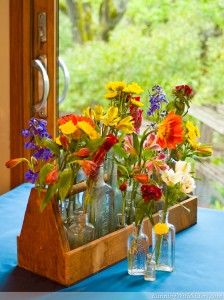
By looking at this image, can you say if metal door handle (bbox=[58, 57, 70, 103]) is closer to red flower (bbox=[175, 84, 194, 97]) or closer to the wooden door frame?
the wooden door frame

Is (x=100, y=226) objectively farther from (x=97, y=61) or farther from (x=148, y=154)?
(x=97, y=61)

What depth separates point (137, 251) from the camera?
3.77ft

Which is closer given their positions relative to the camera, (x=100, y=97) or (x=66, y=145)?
(x=66, y=145)

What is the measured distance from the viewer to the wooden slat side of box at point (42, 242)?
1095mm

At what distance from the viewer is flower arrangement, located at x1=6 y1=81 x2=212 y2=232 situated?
104cm

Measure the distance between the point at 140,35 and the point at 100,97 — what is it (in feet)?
1.20

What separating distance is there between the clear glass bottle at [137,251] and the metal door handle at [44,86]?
1164 mm

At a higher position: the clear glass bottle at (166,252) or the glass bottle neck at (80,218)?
the glass bottle neck at (80,218)

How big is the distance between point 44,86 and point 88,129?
1.20 m

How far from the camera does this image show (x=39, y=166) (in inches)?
46.3

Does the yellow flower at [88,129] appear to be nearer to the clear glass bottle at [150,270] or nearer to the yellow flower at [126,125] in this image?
the yellow flower at [126,125]

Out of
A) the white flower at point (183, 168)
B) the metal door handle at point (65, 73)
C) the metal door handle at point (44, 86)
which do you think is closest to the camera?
the white flower at point (183, 168)

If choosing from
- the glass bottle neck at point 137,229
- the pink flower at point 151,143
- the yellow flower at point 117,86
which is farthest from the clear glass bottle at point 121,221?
the yellow flower at point 117,86

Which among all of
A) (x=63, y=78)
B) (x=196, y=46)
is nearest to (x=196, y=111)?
(x=196, y=46)
